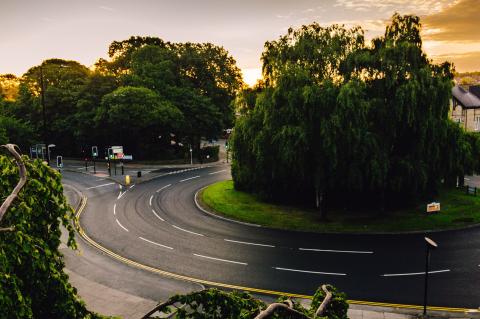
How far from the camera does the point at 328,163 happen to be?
78.7 ft

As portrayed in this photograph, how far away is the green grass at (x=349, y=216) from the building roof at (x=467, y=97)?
3615cm

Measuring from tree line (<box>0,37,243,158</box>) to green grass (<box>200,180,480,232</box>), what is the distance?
83.4ft

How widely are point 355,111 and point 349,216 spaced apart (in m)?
9.72

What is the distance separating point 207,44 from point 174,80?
11162 millimetres

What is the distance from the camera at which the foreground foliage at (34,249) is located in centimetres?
532

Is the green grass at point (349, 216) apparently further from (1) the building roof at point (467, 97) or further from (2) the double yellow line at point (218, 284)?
(1) the building roof at point (467, 97)

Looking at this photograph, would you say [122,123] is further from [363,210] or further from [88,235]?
[363,210]

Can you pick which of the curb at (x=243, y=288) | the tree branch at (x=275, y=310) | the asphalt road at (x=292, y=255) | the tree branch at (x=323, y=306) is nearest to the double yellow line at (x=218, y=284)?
the curb at (x=243, y=288)

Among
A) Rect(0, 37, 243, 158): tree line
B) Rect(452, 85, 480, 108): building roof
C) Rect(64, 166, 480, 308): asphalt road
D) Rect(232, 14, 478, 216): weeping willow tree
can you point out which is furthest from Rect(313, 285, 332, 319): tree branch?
Rect(452, 85, 480, 108): building roof

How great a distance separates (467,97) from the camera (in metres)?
65.1

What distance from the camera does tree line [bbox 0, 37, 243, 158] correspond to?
180 feet

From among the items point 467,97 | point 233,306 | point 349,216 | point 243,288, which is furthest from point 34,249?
point 467,97

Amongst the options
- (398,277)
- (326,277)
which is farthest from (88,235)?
(398,277)

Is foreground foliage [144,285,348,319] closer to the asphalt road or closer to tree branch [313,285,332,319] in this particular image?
tree branch [313,285,332,319]
